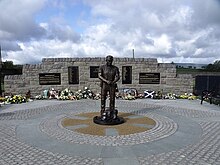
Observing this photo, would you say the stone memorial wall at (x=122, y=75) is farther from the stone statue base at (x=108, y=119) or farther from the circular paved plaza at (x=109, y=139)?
the stone statue base at (x=108, y=119)

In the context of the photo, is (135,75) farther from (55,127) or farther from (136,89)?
(55,127)

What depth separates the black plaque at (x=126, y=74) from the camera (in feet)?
46.6

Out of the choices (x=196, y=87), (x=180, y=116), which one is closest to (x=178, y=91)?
(x=196, y=87)

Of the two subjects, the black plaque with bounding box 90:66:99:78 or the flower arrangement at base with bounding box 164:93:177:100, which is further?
the black plaque with bounding box 90:66:99:78

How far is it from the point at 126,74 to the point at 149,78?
152 centimetres

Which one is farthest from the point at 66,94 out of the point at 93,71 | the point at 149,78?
the point at 149,78

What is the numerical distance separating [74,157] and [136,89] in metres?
9.95

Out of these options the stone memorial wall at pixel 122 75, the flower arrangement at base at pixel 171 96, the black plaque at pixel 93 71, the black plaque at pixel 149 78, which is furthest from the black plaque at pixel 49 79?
the flower arrangement at base at pixel 171 96

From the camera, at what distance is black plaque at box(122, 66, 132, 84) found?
14.2m

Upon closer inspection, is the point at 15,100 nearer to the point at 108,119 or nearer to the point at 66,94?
the point at 66,94

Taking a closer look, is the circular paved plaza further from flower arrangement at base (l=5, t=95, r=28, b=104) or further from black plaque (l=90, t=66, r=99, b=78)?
black plaque (l=90, t=66, r=99, b=78)

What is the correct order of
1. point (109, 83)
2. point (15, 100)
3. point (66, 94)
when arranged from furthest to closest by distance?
point (66, 94)
point (15, 100)
point (109, 83)

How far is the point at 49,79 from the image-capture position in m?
13.8

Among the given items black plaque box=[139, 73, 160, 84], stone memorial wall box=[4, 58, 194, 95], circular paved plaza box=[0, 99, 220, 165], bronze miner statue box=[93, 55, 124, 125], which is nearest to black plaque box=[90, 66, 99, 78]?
stone memorial wall box=[4, 58, 194, 95]
